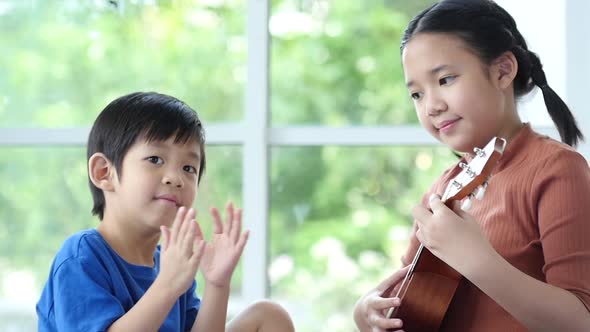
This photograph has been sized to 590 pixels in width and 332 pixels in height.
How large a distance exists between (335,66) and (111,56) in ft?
2.16

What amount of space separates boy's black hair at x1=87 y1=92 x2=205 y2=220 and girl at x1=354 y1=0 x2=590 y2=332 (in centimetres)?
43

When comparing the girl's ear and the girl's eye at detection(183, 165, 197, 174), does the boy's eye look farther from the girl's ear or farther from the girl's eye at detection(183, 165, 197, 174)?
the girl's eye at detection(183, 165, 197, 174)

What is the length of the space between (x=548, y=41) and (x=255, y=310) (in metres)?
1.05

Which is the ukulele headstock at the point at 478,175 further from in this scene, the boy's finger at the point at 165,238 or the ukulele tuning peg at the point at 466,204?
the boy's finger at the point at 165,238

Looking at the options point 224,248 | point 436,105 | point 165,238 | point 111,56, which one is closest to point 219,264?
point 224,248

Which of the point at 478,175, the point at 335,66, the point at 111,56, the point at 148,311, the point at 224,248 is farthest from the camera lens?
the point at 111,56

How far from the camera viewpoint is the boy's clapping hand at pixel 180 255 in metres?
1.38

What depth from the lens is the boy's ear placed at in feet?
5.12

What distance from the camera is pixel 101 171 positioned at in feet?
5.14

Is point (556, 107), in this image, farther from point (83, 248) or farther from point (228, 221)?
point (83, 248)

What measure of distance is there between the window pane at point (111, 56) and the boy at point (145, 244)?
74 cm

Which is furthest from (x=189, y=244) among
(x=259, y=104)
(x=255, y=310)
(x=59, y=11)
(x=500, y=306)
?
(x=59, y=11)

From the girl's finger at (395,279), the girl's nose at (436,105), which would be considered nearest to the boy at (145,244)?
the girl's finger at (395,279)

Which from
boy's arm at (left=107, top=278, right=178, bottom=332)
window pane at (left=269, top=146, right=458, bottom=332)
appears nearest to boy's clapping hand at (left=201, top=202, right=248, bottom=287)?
boy's arm at (left=107, top=278, right=178, bottom=332)
